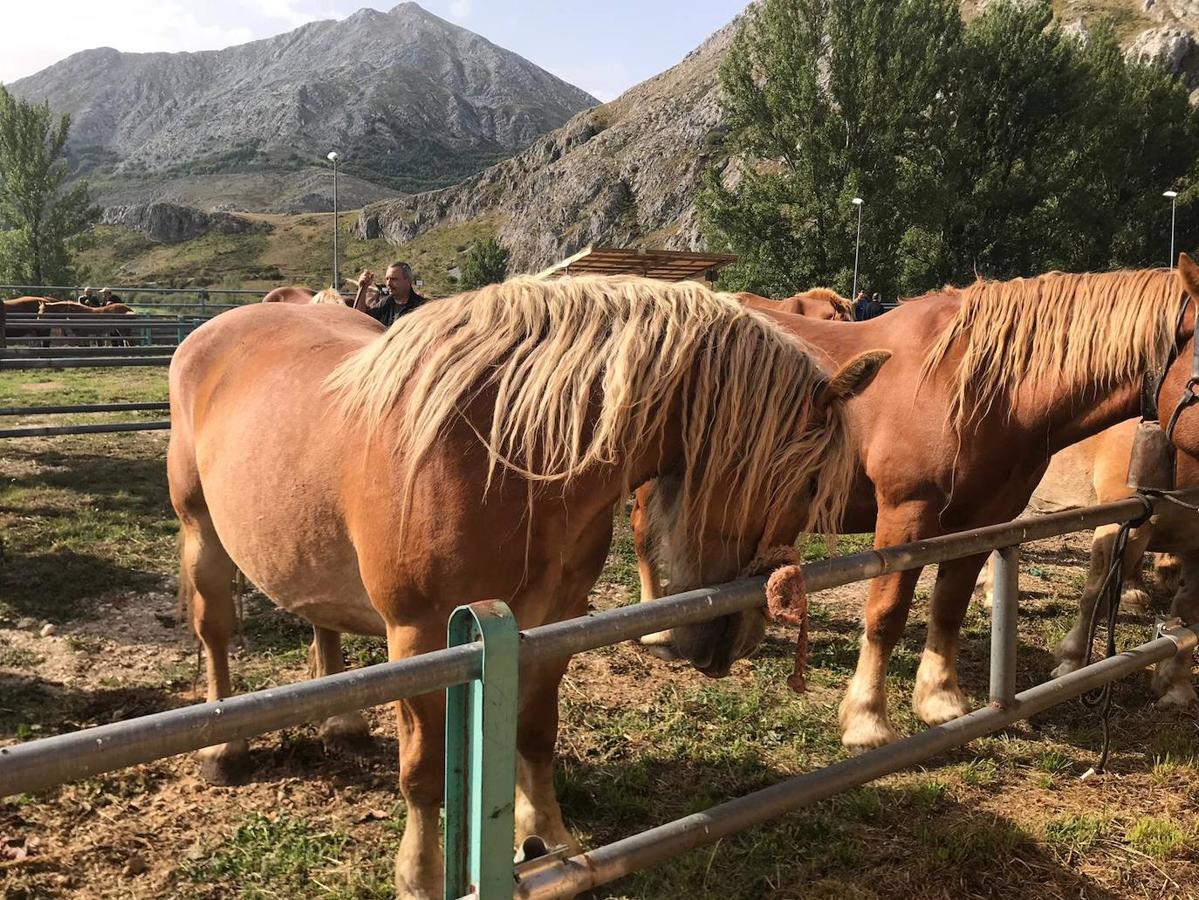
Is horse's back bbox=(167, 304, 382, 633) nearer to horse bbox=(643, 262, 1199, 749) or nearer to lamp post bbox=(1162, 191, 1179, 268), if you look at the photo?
horse bbox=(643, 262, 1199, 749)

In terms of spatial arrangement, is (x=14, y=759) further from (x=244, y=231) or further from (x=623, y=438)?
(x=244, y=231)

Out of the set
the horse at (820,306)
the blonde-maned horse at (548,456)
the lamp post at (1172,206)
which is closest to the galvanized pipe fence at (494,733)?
the blonde-maned horse at (548,456)

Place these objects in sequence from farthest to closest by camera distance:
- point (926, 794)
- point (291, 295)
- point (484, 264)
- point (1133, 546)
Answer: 1. point (484, 264)
2. point (291, 295)
3. point (1133, 546)
4. point (926, 794)

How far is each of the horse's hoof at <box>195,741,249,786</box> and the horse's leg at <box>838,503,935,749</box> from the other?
2.54m

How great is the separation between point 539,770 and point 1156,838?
7.11 feet

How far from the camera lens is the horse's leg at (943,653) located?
149 inches

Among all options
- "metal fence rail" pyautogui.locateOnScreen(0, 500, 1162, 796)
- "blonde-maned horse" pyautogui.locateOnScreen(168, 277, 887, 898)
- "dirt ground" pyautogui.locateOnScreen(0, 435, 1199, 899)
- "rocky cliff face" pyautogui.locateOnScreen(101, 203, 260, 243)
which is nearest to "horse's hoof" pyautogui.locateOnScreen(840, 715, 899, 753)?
"dirt ground" pyautogui.locateOnScreen(0, 435, 1199, 899)

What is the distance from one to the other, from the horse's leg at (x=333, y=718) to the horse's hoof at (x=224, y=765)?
1.10ft

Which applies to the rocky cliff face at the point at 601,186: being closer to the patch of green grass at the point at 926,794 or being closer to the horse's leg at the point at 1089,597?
the horse's leg at the point at 1089,597

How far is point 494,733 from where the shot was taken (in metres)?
1.32

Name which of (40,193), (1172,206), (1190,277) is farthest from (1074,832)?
(40,193)

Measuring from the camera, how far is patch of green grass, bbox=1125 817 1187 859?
270 centimetres

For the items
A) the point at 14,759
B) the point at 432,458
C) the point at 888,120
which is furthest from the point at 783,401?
the point at 888,120

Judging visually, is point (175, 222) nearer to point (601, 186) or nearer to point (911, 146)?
point (601, 186)
